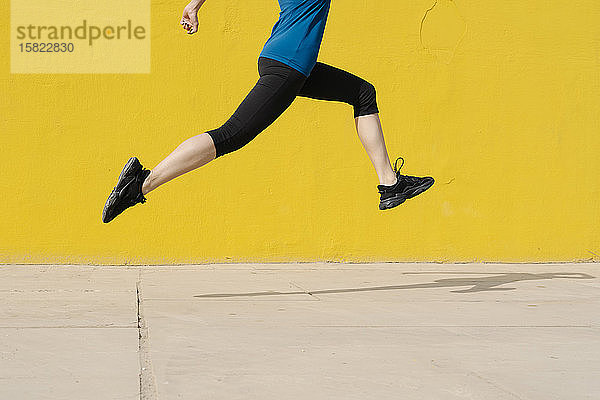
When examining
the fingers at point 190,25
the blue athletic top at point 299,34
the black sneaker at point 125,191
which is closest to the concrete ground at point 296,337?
the black sneaker at point 125,191

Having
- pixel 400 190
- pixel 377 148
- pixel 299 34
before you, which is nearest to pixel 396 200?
pixel 400 190

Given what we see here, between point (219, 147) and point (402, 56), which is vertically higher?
point (402, 56)

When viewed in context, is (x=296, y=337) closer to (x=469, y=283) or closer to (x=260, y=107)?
(x=260, y=107)

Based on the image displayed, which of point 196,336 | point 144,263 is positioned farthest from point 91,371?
point 144,263

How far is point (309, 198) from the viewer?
750 cm

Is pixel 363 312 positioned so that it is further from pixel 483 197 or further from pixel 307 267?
pixel 483 197

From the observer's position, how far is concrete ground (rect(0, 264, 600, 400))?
3188 mm

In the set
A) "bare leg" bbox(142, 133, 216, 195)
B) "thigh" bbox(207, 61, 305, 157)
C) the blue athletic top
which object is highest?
the blue athletic top

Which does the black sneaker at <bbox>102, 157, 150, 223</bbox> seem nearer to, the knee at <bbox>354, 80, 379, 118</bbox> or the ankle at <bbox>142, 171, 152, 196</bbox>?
the ankle at <bbox>142, 171, 152, 196</bbox>

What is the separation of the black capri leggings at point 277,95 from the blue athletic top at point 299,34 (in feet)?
0.17

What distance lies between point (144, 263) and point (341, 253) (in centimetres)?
163

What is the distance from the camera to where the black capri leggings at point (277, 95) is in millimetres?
5020

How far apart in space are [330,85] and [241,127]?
70cm

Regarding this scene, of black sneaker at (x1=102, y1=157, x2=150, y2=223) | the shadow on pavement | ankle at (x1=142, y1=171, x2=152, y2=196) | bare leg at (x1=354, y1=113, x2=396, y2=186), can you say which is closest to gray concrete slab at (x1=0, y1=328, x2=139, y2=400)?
black sneaker at (x1=102, y1=157, x2=150, y2=223)
